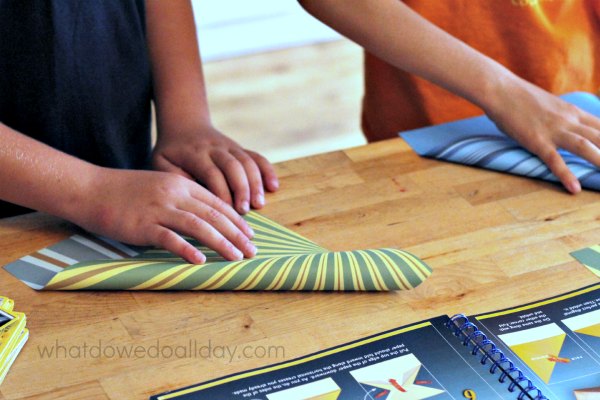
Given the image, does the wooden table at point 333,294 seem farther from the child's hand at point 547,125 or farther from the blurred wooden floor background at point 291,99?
the blurred wooden floor background at point 291,99

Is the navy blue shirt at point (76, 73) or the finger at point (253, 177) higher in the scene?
the navy blue shirt at point (76, 73)

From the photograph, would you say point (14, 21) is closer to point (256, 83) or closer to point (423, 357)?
point (423, 357)

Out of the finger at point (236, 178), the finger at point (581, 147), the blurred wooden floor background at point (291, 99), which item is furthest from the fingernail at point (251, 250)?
the blurred wooden floor background at point (291, 99)

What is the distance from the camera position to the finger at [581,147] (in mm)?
1285

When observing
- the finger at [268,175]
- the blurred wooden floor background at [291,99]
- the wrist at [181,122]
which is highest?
the wrist at [181,122]

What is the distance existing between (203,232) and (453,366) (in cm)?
34

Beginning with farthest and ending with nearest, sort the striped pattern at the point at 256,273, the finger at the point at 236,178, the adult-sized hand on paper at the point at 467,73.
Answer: the adult-sized hand on paper at the point at 467,73 < the finger at the point at 236,178 < the striped pattern at the point at 256,273

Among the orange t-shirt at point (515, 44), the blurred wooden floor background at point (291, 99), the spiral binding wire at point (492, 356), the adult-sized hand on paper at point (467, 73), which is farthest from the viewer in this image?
the blurred wooden floor background at point (291, 99)

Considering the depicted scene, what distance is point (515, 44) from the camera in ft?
5.24

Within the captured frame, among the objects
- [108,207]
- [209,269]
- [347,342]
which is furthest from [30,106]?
[347,342]

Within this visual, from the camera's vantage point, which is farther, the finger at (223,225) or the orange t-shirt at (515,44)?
the orange t-shirt at (515,44)

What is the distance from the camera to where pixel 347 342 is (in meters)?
0.96

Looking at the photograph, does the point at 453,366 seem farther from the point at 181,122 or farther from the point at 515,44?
the point at 515,44

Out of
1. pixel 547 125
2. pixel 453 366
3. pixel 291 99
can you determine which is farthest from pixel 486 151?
pixel 291 99
